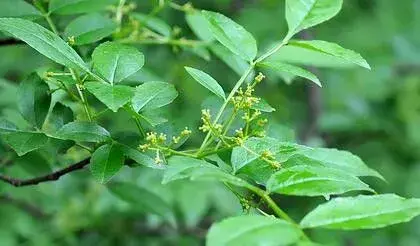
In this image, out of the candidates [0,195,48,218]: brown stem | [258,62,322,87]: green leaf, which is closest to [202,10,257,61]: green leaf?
[258,62,322,87]: green leaf

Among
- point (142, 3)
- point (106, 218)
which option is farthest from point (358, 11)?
point (106, 218)

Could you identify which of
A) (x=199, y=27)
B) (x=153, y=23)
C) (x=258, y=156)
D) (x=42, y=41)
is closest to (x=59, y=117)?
(x=42, y=41)

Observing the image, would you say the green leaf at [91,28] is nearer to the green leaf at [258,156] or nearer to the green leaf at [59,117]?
the green leaf at [59,117]

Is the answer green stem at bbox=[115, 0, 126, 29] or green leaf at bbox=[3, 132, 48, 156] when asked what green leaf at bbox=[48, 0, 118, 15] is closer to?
green stem at bbox=[115, 0, 126, 29]

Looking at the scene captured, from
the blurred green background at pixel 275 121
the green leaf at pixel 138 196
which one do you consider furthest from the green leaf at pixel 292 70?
the blurred green background at pixel 275 121

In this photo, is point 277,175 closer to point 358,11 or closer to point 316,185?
point 316,185
